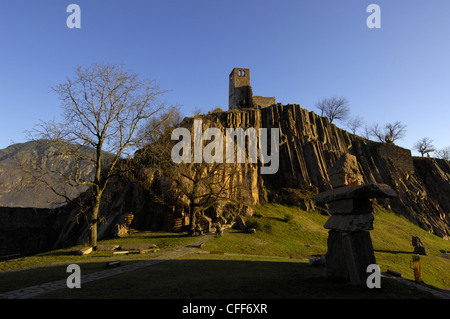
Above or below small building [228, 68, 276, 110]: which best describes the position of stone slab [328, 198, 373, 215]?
below

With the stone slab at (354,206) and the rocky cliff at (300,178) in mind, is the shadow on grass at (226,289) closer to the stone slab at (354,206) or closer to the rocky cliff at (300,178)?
the stone slab at (354,206)

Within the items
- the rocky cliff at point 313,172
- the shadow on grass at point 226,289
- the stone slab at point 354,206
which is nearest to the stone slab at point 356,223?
the stone slab at point 354,206

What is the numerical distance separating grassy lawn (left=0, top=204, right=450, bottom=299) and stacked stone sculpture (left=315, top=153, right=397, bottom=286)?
0.50 meters

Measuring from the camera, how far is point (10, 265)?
11.5 metres

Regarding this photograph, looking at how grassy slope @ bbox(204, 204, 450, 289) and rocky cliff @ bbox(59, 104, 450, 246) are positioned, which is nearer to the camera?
grassy slope @ bbox(204, 204, 450, 289)

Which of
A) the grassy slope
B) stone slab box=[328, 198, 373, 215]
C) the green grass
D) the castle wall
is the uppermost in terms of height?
the castle wall

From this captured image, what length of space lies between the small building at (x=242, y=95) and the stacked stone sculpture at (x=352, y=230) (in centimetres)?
4784

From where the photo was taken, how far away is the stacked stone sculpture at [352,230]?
22.6ft

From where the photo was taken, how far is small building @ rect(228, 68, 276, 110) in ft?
178

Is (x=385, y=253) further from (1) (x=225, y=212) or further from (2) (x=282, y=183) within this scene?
(2) (x=282, y=183)

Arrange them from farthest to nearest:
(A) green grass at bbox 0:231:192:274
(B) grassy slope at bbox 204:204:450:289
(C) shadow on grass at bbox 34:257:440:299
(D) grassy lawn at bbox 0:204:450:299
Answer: (B) grassy slope at bbox 204:204:450:289
(A) green grass at bbox 0:231:192:274
(D) grassy lawn at bbox 0:204:450:299
(C) shadow on grass at bbox 34:257:440:299

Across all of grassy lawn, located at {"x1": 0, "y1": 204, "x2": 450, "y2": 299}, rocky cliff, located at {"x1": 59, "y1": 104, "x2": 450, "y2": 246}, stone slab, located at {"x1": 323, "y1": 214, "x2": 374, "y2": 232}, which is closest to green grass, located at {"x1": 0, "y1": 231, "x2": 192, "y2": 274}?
grassy lawn, located at {"x1": 0, "y1": 204, "x2": 450, "y2": 299}

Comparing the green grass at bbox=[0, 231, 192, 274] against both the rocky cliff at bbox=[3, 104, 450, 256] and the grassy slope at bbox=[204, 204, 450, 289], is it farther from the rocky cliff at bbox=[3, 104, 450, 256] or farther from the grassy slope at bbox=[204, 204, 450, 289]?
the grassy slope at bbox=[204, 204, 450, 289]
